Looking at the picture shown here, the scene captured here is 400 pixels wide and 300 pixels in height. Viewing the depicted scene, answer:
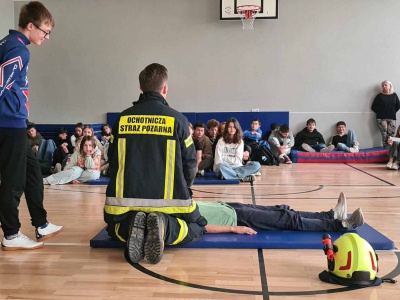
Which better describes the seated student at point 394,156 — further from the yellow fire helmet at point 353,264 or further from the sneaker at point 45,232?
the sneaker at point 45,232

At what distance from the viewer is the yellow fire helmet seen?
109 inches

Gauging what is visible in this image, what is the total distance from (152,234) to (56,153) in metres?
6.58

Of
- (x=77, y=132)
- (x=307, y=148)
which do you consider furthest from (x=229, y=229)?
(x=307, y=148)

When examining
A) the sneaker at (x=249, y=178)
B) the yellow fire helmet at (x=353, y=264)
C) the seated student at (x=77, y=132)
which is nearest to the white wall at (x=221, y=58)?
the seated student at (x=77, y=132)

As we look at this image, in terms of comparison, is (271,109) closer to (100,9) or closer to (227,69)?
(227,69)

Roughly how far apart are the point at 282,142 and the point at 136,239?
8328 mm

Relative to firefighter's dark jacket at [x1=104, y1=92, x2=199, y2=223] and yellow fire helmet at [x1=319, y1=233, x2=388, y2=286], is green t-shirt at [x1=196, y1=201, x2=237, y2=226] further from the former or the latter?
yellow fire helmet at [x1=319, y1=233, x2=388, y2=286]

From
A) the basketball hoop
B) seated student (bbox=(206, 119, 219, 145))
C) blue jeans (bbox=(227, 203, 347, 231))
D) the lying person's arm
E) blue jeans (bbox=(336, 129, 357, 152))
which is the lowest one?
the lying person's arm

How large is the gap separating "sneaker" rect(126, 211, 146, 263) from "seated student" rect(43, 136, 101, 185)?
15.1 ft

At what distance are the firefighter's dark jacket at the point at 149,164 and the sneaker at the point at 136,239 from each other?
170mm

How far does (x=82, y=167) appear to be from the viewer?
7.76 meters

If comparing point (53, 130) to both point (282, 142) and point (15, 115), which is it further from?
point (15, 115)

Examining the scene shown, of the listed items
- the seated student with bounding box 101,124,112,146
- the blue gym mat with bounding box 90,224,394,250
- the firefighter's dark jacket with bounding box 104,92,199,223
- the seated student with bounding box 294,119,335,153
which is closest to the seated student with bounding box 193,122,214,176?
the seated student with bounding box 101,124,112,146

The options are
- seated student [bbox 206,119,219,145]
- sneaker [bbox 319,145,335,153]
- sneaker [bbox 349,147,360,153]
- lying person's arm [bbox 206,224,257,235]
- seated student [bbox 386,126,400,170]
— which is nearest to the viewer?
lying person's arm [bbox 206,224,257,235]
